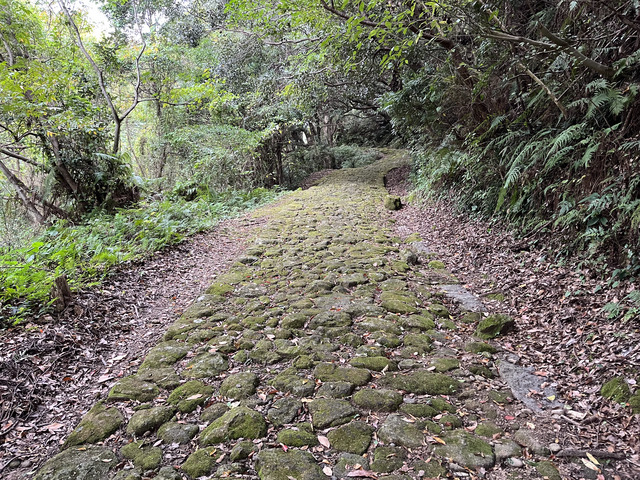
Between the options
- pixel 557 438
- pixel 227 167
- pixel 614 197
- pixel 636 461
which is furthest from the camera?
pixel 227 167

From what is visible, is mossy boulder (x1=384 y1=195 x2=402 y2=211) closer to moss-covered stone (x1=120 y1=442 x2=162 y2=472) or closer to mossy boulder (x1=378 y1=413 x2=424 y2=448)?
mossy boulder (x1=378 y1=413 x2=424 y2=448)

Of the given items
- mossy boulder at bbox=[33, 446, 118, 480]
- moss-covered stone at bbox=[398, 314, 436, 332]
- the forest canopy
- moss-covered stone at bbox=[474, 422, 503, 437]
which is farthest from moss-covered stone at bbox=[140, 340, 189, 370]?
the forest canopy

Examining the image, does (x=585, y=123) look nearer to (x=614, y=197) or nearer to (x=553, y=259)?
(x=614, y=197)

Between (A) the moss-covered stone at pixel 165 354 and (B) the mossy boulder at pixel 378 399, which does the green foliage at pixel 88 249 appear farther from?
(B) the mossy boulder at pixel 378 399

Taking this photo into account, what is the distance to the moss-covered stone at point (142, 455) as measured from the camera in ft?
7.15

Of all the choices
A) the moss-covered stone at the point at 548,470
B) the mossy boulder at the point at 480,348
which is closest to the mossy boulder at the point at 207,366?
the mossy boulder at the point at 480,348

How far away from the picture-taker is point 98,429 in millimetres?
2510

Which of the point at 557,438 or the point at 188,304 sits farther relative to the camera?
the point at 188,304

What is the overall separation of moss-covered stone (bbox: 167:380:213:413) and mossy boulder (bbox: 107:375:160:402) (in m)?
0.19

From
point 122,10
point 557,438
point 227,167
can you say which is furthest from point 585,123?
point 122,10

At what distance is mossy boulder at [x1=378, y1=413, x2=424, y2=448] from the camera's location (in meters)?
2.29

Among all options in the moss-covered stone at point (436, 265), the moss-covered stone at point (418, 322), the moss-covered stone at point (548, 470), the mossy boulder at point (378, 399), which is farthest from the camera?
the moss-covered stone at point (436, 265)

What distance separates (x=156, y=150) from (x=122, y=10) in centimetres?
534

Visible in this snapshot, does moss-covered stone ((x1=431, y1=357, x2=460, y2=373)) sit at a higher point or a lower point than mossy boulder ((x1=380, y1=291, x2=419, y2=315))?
lower
